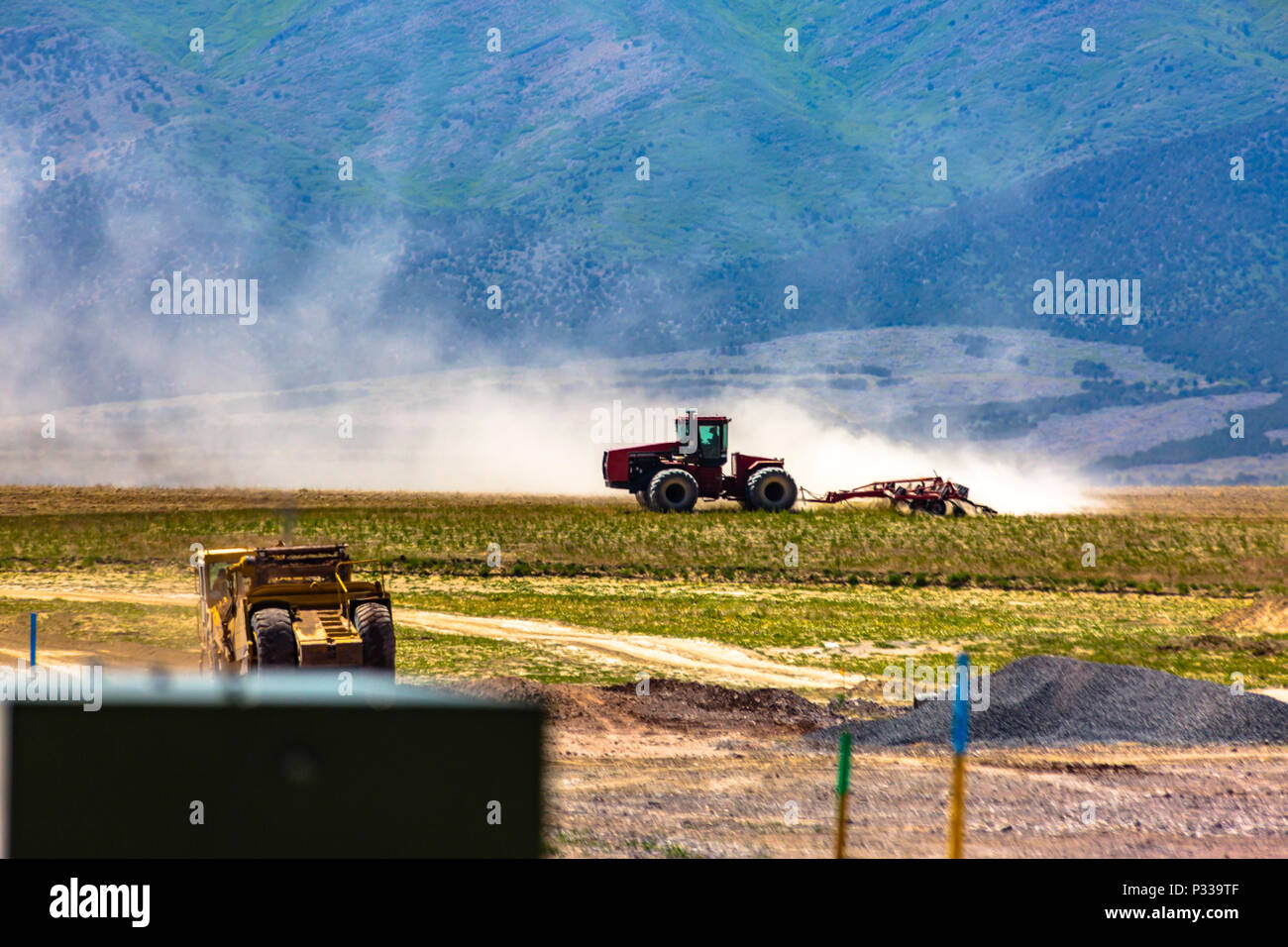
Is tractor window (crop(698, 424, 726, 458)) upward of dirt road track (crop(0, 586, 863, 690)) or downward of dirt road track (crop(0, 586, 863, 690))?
upward

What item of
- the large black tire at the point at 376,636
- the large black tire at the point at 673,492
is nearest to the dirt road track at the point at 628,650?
the large black tire at the point at 376,636

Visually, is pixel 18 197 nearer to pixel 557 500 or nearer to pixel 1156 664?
pixel 557 500

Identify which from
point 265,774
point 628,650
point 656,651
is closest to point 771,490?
point 656,651

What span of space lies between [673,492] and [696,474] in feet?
4.13

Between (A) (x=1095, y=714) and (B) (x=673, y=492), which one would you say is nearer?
(A) (x=1095, y=714)

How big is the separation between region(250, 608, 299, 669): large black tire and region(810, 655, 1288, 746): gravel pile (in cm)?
638

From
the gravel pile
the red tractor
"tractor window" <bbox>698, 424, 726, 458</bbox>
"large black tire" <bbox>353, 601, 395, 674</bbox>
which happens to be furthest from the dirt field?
"tractor window" <bbox>698, 424, 726, 458</bbox>

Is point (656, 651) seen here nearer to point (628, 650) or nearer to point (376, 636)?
point (628, 650)

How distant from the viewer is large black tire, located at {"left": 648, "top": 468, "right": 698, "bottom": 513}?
50.1 m

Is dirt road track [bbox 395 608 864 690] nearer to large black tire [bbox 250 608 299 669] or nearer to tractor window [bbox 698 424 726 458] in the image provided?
large black tire [bbox 250 608 299 669]

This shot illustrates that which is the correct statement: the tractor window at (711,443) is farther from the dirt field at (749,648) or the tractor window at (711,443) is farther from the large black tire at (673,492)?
the dirt field at (749,648)

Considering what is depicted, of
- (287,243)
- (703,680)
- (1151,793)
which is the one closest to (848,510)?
(703,680)

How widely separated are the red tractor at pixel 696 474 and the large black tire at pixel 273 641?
35.1 meters

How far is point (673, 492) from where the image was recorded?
5034 cm
